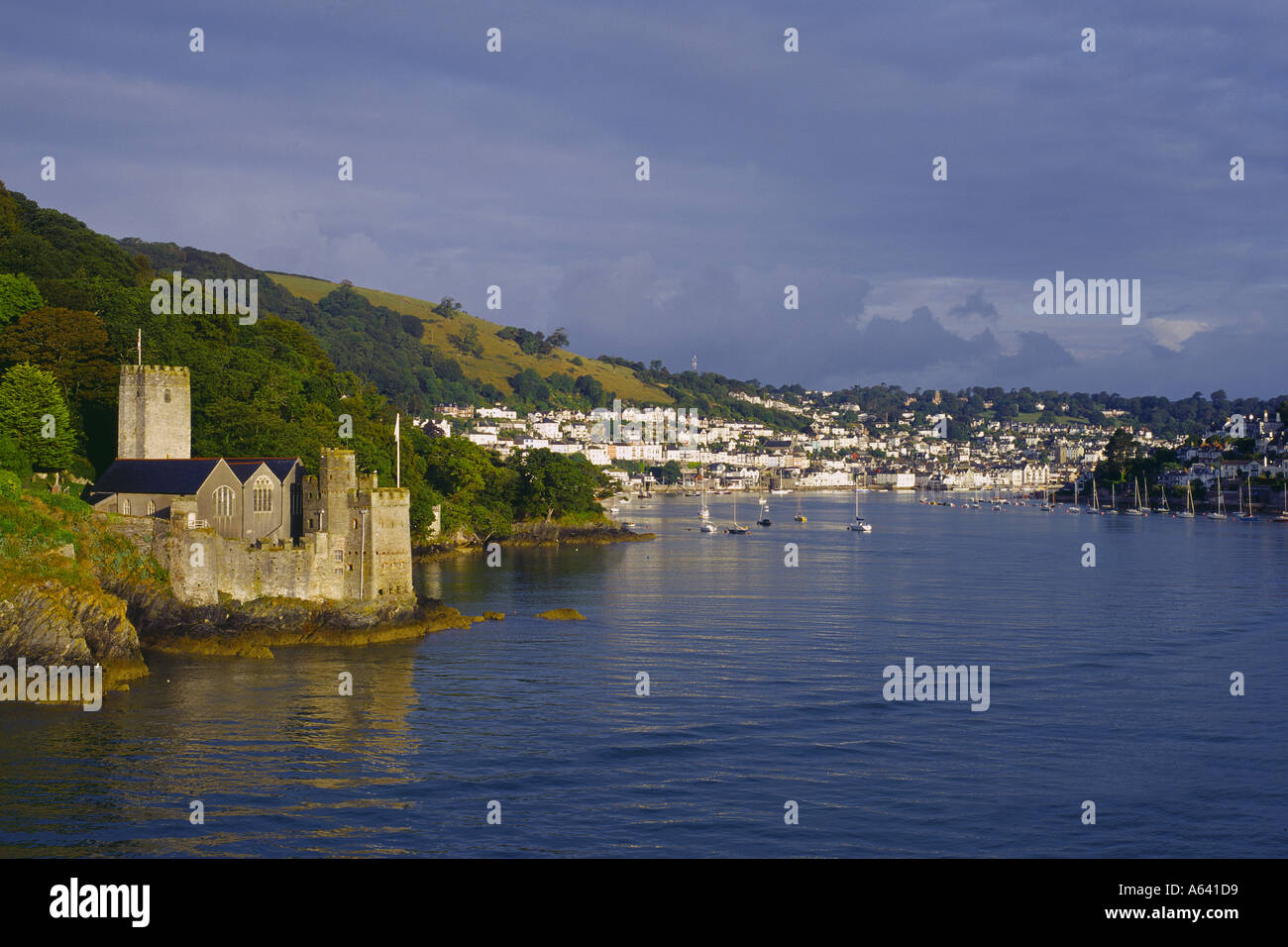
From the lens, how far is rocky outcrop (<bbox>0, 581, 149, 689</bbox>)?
31656mm

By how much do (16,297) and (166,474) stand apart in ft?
50.8

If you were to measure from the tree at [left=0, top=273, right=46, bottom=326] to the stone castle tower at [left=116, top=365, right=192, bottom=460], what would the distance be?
9143 millimetres

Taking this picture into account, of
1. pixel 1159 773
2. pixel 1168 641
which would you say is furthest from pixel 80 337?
pixel 1168 641

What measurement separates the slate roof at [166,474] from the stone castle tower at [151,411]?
4.13 feet

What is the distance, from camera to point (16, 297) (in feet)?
163

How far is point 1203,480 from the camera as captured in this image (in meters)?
157

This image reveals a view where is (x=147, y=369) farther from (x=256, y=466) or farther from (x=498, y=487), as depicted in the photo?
(x=498, y=487)

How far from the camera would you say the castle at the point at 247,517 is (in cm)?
3884
